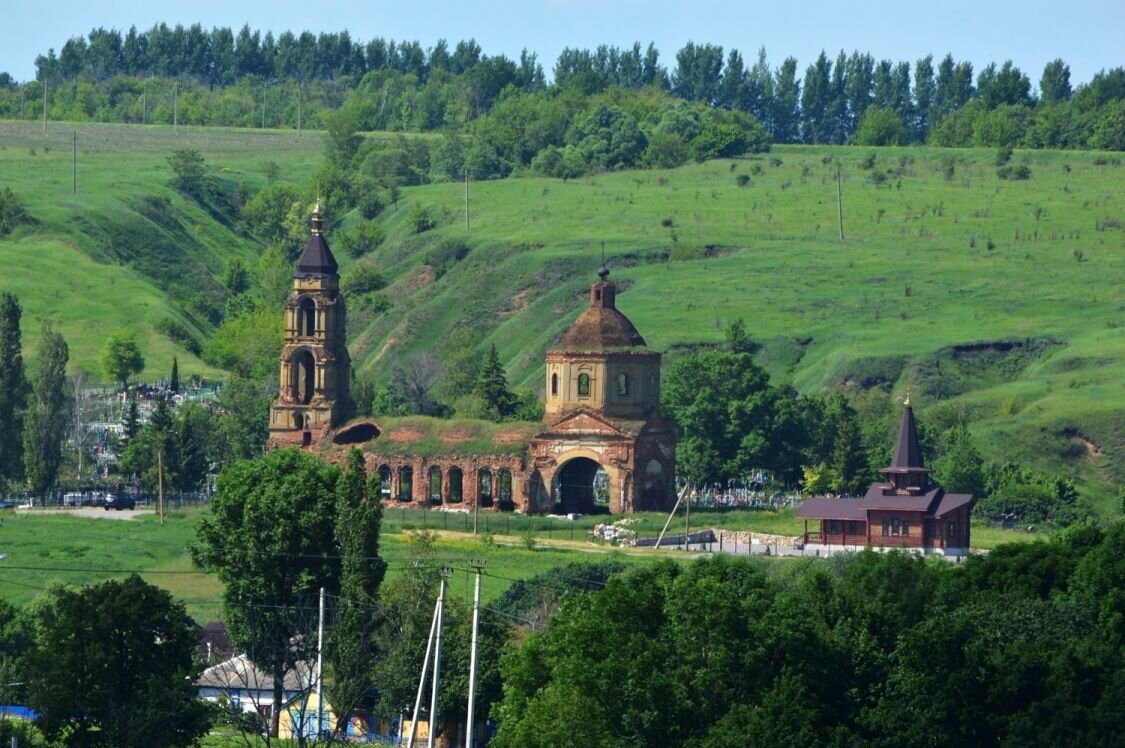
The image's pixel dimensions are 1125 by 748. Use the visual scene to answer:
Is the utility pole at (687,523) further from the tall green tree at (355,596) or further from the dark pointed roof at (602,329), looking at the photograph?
the tall green tree at (355,596)

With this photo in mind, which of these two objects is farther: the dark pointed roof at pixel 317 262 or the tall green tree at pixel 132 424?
the tall green tree at pixel 132 424

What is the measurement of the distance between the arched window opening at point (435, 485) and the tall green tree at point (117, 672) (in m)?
47.9

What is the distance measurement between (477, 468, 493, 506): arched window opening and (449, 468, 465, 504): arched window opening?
0.86 m

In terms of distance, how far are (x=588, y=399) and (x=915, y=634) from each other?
55.3 meters

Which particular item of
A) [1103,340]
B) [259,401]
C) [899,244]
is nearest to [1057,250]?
[899,244]

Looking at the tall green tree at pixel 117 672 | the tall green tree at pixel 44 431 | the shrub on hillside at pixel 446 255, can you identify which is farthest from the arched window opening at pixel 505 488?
the shrub on hillside at pixel 446 255

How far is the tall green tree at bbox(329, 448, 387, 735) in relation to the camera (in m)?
80.3

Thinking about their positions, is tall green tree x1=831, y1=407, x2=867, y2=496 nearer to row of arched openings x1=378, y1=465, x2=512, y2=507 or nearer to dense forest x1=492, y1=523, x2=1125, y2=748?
row of arched openings x1=378, y1=465, x2=512, y2=507

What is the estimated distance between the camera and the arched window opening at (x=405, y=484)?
126250 millimetres

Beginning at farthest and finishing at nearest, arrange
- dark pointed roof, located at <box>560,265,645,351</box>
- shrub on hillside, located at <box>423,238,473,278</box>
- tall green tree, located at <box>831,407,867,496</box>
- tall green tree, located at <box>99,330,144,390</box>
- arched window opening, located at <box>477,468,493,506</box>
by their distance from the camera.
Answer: shrub on hillside, located at <box>423,238,473,278</box>, tall green tree, located at <box>99,330,144,390</box>, dark pointed roof, located at <box>560,265,645,351</box>, arched window opening, located at <box>477,468,493,506</box>, tall green tree, located at <box>831,407,867,496</box>

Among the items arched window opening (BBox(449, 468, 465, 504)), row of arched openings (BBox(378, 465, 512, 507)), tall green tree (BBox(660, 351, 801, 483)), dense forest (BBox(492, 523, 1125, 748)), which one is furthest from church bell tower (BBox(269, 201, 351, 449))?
dense forest (BBox(492, 523, 1125, 748))

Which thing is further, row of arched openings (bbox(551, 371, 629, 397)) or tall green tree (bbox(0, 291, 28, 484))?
tall green tree (bbox(0, 291, 28, 484))

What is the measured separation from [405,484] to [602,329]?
1008cm

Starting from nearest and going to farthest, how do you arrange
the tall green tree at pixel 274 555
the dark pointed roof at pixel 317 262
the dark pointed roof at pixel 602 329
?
1. the tall green tree at pixel 274 555
2. the dark pointed roof at pixel 602 329
3. the dark pointed roof at pixel 317 262
